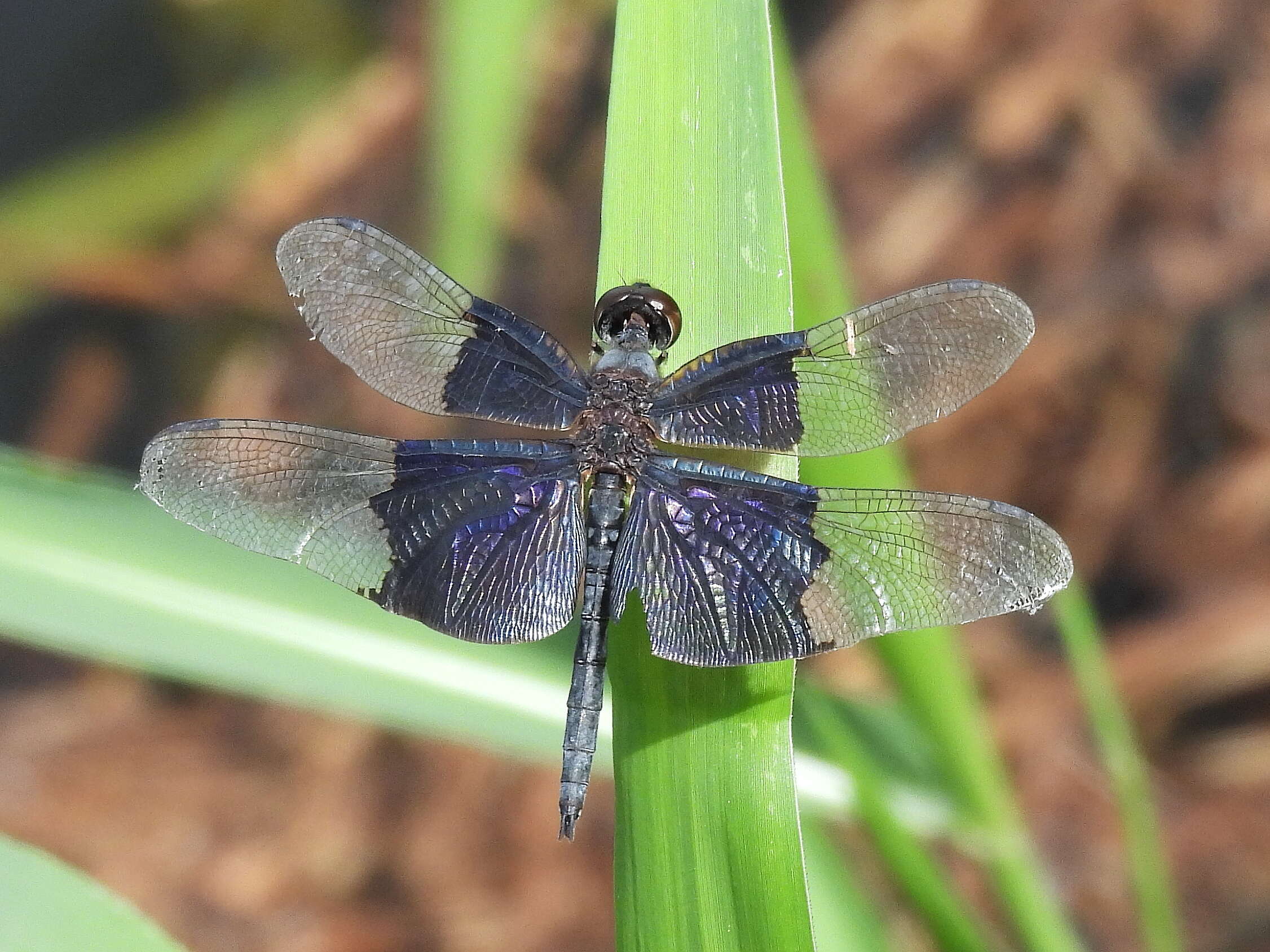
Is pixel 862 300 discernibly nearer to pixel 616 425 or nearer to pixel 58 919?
pixel 616 425

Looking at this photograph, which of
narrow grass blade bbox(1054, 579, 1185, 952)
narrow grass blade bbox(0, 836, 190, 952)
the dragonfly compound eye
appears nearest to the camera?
narrow grass blade bbox(0, 836, 190, 952)

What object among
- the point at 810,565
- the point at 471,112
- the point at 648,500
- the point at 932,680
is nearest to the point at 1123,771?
the point at 932,680

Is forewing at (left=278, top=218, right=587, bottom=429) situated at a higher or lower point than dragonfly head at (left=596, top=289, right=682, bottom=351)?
higher

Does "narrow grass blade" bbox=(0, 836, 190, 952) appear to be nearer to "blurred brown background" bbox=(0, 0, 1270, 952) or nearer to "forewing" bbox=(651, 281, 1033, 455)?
"forewing" bbox=(651, 281, 1033, 455)

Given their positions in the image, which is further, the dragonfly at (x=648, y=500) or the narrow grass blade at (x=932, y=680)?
the narrow grass blade at (x=932, y=680)

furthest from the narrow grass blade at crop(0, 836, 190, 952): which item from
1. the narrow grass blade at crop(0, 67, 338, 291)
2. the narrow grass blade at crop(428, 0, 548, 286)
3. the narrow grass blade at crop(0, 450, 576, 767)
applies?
the narrow grass blade at crop(0, 67, 338, 291)

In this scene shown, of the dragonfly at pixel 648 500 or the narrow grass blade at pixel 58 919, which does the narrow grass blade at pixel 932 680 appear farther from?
the narrow grass blade at pixel 58 919

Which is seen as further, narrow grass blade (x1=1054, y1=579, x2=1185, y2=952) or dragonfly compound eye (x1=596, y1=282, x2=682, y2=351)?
narrow grass blade (x1=1054, y1=579, x2=1185, y2=952)

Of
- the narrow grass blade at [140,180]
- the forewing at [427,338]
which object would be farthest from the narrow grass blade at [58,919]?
the narrow grass blade at [140,180]
